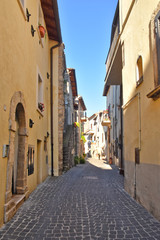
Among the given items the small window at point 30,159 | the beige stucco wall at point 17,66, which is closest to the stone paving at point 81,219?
the beige stucco wall at point 17,66

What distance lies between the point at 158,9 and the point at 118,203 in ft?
15.6

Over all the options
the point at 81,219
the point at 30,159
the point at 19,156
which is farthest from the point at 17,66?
the point at 81,219

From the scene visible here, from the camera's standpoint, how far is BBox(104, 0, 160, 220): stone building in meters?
4.79

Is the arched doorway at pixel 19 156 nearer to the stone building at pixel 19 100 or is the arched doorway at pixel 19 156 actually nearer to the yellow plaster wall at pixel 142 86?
the stone building at pixel 19 100

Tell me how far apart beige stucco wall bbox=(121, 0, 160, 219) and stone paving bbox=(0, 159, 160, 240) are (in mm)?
492

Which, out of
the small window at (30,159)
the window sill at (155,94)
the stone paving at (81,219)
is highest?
the window sill at (155,94)

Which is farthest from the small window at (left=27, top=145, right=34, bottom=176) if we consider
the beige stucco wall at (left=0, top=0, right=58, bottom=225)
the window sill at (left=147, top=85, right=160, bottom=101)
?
the window sill at (left=147, top=85, right=160, bottom=101)

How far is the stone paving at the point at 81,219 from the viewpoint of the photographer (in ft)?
12.8

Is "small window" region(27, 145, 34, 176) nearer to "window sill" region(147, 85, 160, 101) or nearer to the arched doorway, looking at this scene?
the arched doorway

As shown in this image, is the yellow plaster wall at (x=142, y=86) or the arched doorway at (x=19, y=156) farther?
the arched doorway at (x=19, y=156)

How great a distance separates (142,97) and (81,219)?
330cm

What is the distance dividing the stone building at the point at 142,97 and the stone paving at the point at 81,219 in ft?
1.61

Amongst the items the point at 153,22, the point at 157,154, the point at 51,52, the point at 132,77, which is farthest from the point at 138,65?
the point at 51,52

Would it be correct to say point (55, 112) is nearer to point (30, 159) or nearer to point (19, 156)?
point (30, 159)
